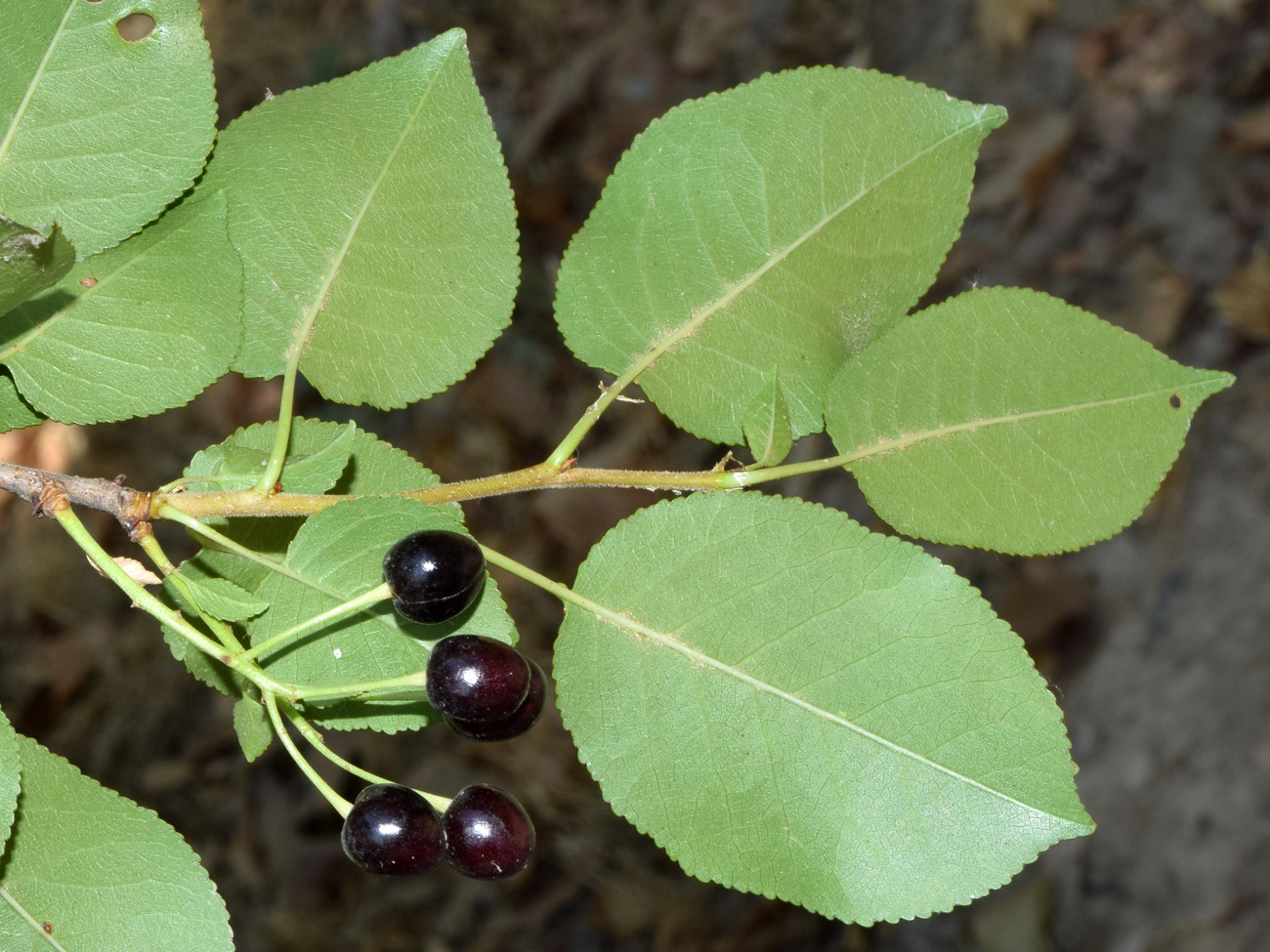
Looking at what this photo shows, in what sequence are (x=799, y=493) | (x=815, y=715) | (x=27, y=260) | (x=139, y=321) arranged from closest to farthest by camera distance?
(x=27, y=260) < (x=815, y=715) < (x=139, y=321) < (x=799, y=493)

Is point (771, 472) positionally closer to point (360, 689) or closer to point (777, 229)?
point (777, 229)

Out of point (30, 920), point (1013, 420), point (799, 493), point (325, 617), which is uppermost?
point (1013, 420)

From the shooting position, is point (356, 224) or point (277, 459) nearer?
point (277, 459)

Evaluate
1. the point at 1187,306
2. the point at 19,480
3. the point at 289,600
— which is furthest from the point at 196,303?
the point at 1187,306

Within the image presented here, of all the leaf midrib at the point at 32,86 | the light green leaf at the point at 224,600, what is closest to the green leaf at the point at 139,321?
the leaf midrib at the point at 32,86

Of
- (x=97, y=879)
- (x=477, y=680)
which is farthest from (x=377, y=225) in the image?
(x=97, y=879)

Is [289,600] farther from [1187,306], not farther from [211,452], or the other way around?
[1187,306]
